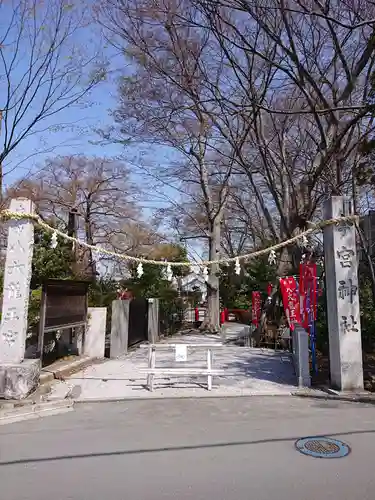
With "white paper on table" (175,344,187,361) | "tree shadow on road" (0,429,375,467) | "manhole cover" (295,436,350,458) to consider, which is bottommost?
"tree shadow on road" (0,429,375,467)

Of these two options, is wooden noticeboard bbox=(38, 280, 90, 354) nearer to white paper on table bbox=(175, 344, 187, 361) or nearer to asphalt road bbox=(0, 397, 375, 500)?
asphalt road bbox=(0, 397, 375, 500)

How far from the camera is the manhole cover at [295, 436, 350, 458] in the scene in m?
4.72

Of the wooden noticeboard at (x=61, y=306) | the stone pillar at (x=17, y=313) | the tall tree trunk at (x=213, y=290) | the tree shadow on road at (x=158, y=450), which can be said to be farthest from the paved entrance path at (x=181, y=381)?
the tall tree trunk at (x=213, y=290)

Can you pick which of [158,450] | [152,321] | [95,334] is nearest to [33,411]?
[158,450]

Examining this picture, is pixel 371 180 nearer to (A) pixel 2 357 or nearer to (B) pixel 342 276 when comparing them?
(B) pixel 342 276

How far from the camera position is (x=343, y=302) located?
790 centimetres

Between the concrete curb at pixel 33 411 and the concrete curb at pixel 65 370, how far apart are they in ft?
5.36

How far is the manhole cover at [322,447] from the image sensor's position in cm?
472

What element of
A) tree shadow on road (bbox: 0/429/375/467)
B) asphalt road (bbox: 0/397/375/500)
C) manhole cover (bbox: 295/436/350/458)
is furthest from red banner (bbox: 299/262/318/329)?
manhole cover (bbox: 295/436/350/458)

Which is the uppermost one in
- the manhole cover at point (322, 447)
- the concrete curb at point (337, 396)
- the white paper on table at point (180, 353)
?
the white paper on table at point (180, 353)

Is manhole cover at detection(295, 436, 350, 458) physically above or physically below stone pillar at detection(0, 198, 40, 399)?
below

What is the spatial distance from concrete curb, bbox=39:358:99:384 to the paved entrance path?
221 millimetres

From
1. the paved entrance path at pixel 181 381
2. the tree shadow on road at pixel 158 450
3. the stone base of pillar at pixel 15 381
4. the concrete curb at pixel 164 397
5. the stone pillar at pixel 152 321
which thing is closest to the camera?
the tree shadow on road at pixel 158 450

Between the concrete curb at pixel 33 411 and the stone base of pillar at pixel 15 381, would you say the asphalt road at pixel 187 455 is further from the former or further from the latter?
the stone base of pillar at pixel 15 381
